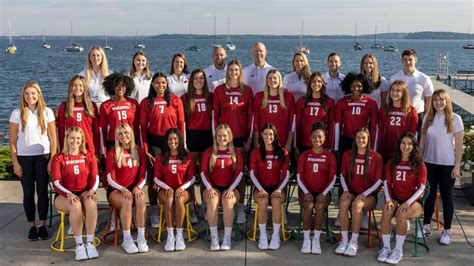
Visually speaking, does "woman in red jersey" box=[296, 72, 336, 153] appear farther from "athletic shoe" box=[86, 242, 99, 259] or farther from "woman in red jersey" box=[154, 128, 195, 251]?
"athletic shoe" box=[86, 242, 99, 259]

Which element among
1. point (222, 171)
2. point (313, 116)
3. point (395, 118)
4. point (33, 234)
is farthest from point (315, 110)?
point (33, 234)

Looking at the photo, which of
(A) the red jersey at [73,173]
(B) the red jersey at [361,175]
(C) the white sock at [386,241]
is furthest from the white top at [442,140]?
(A) the red jersey at [73,173]

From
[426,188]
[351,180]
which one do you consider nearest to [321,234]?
[351,180]

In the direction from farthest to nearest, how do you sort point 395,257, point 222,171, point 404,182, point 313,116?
point 313,116, point 222,171, point 404,182, point 395,257

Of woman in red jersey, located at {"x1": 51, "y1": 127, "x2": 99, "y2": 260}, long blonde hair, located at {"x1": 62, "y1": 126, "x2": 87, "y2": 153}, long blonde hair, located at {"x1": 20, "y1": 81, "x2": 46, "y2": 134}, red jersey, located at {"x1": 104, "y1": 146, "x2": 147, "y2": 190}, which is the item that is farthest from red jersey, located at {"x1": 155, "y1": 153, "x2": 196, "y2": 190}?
long blonde hair, located at {"x1": 20, "y1": 81, "x2": 46, "y2": 134}

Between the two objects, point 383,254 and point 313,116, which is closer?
point 383,254

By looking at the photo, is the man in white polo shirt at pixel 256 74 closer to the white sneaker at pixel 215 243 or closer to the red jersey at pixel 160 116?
the red jersey at pixel 160 116

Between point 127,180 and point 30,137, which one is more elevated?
point 30,137

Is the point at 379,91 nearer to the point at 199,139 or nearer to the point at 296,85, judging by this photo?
the point at 296,85

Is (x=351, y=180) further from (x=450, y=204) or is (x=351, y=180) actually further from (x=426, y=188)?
(x=450, y=204)

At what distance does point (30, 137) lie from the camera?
597 centimetres

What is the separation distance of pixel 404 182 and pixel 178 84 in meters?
3.10

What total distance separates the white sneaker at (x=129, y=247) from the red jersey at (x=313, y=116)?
2.39 m

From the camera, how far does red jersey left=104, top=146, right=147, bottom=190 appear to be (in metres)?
5.90
